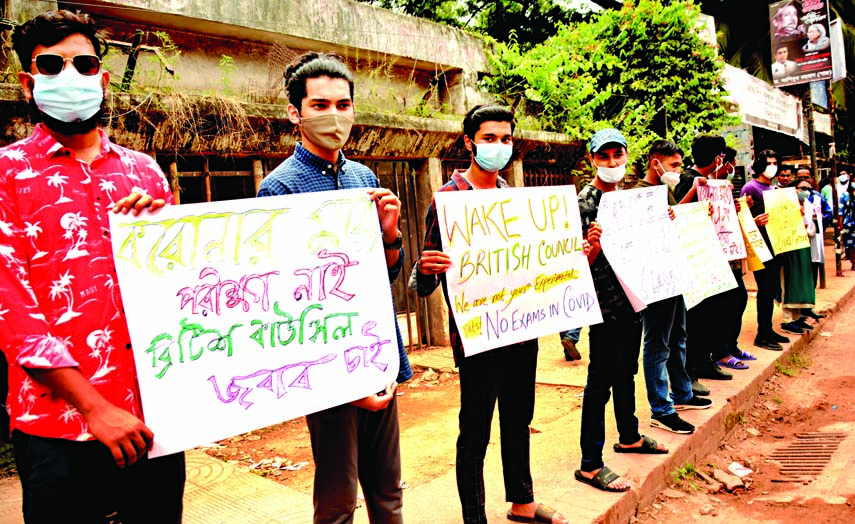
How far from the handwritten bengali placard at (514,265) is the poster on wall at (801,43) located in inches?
391

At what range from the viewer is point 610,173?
3.41 meters

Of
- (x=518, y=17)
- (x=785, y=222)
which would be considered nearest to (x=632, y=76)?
(x=785, y=222)

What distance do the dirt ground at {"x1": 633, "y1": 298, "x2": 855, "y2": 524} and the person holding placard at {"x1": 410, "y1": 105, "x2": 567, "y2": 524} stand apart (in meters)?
0.95

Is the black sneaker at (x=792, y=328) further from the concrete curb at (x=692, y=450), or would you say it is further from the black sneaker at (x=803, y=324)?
the concrete curb at (x=692, y=450)

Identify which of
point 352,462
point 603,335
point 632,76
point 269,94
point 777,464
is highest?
point 632,76

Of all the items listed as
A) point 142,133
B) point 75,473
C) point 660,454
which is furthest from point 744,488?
point 142,133

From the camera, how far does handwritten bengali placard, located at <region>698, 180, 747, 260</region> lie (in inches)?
194

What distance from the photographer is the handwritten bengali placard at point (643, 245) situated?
3.42m

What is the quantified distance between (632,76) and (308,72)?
24.2 ft

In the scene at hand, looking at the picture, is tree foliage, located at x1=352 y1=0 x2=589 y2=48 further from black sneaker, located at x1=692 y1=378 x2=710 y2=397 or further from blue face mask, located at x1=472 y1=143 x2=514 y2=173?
blue face mask, located at x1=472 y1=143 x2=514 y2=173

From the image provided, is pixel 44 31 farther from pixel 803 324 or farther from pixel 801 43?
pixel 801 43

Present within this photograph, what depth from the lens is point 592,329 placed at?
11.2 feet

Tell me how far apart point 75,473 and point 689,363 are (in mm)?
4328

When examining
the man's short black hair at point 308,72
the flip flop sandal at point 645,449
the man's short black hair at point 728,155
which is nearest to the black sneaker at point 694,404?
the flip flop sandal at point 645,449
